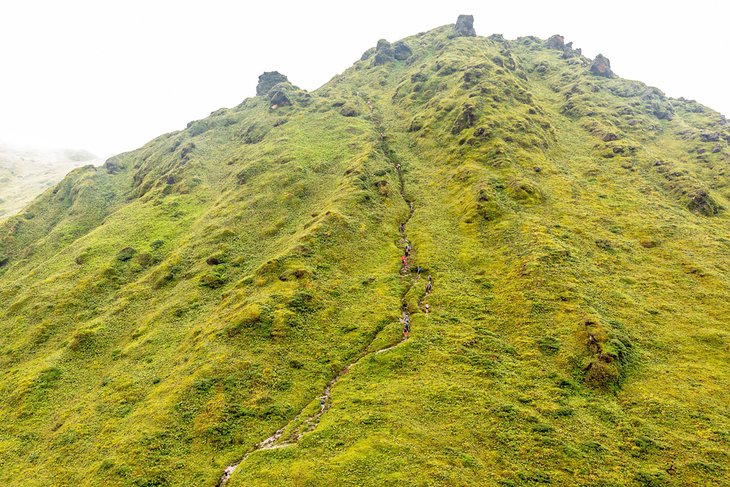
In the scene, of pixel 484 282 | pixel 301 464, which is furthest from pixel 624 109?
pixel 301 464

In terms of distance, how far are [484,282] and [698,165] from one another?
11123 centimetres

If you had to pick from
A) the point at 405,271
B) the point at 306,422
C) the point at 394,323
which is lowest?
the point at 306,422

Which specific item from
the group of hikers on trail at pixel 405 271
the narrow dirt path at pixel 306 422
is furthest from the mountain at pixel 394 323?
the group of hikers on trail at pixel 405 271

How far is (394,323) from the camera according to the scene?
65.5 meters

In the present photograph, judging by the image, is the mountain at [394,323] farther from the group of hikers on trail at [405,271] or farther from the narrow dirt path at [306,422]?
the group of hikers on trail at [405,271]

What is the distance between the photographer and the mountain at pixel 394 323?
4206cm

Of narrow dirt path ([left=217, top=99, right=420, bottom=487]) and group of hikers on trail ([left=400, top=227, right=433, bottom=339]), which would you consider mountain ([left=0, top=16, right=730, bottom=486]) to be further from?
group of hikers on trail ([left=400, top=227, right=433, bottom=339])

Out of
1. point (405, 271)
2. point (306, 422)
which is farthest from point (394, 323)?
point (306, 422)

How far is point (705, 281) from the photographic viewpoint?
6738 centimetres

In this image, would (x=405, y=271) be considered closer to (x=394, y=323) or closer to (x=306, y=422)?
(x=394, y=323)

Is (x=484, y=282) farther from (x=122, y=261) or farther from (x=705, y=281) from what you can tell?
(x=122, y=261)

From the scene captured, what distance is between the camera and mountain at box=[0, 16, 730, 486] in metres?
42.1

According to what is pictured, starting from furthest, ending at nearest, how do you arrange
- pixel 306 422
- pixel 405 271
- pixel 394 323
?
pixel 405 271
pixel 394 323
pixel 306 422

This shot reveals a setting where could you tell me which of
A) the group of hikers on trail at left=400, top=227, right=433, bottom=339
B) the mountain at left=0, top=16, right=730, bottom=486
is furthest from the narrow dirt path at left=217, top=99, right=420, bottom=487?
the mountain at left=0, top=16, right=730, bottom=486
